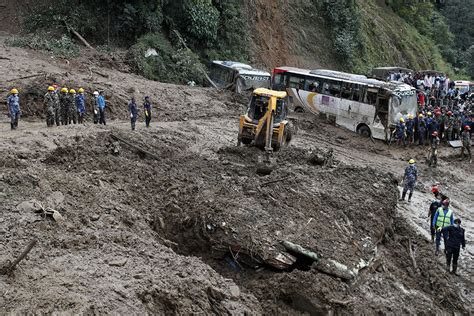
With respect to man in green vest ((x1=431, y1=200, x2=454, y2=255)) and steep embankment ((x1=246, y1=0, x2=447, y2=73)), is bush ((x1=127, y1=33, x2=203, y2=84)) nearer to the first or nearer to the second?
steep embankment ((x1=246, y1=0, x2=447, y2=73))

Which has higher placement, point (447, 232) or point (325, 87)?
point (325, 87)

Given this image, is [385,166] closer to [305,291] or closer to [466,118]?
[466,118]

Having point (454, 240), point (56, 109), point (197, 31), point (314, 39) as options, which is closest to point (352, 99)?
point (197, 31)

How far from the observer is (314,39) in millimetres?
40938

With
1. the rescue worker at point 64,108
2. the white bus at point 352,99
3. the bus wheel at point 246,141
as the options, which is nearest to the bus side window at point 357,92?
the white bus at point 352,99

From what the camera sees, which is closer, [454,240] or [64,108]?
[454,240]

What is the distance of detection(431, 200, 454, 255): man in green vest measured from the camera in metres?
14.6

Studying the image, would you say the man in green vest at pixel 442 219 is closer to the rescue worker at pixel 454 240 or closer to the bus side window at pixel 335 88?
the rescue worker at pixel 454 240

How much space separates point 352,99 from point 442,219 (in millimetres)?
11899

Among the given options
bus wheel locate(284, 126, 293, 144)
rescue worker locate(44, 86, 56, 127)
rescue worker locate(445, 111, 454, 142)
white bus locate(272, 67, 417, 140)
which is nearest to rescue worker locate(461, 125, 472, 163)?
rescue worker locate(445, 111, 454, 142)

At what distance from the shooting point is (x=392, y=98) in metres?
24.3

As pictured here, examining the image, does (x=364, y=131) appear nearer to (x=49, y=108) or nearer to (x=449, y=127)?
(x=449, y=127)

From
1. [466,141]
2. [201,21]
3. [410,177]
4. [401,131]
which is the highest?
[201,21]

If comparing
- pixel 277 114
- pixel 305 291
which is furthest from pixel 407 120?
pixel 305 291
